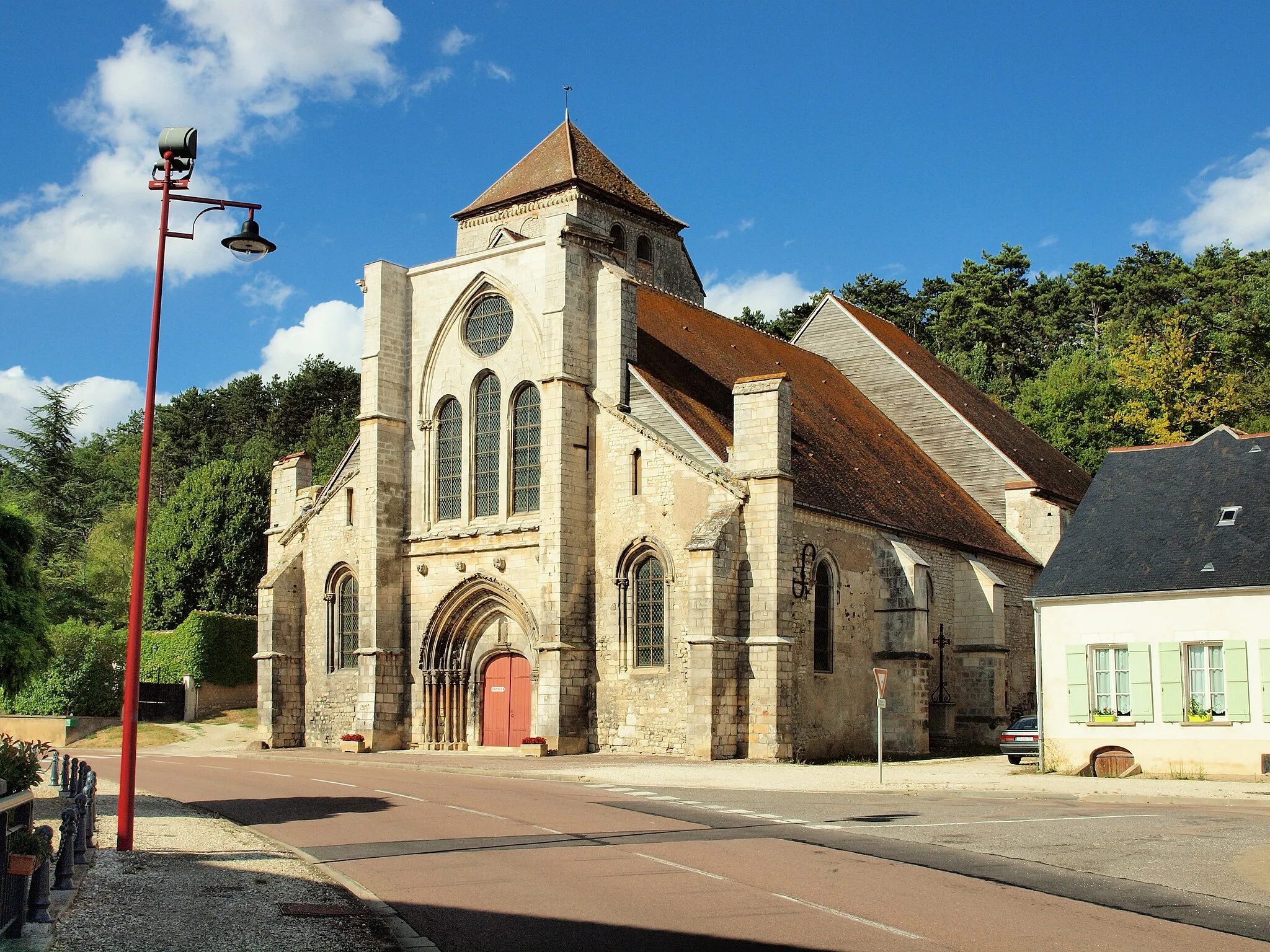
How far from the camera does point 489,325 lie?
31750 millimetres

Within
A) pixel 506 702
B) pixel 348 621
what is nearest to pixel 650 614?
pixel 506 702

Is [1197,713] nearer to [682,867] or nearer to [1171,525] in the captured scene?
[1171,525]

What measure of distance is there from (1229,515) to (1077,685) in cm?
412

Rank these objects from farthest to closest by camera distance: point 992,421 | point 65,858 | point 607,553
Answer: point 992,421
point 607,553
point 65,858

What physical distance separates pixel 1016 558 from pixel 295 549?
765 inches

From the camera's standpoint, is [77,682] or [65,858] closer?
[65,858]

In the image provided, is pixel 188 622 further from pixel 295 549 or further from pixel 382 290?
pixel 382 290

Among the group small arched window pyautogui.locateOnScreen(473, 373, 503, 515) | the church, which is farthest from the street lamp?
small arched window pyautogui.locateOnScreen(473, 373, 503, 515)

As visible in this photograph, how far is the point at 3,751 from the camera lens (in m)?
12.1

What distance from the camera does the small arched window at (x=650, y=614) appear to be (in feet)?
92.3

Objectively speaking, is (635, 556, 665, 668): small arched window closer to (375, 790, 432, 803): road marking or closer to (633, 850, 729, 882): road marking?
(375, 790, 432, 803): road marking

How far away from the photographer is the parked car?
1057 inches

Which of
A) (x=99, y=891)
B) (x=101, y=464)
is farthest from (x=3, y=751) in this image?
(x=101, y=464)

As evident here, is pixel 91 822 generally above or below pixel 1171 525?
below
